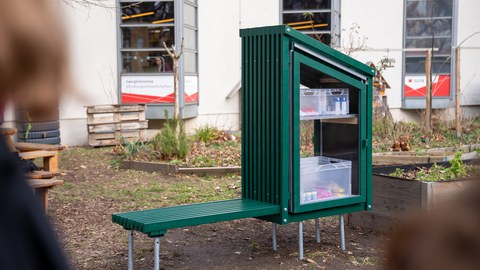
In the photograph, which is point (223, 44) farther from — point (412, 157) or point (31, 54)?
point (31, 54)

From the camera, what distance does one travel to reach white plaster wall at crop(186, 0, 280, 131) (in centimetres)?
1716

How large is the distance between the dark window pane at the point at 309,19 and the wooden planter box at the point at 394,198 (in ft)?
40.0

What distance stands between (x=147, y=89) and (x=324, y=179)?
9.77 m

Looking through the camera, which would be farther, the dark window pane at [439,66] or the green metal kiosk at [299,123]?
the dark window pane at [439,66]

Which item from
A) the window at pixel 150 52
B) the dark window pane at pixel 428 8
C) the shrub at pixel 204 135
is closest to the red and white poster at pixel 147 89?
the window at pixel 150 52

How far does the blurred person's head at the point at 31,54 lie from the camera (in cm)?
107

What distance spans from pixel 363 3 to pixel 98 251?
14264mm

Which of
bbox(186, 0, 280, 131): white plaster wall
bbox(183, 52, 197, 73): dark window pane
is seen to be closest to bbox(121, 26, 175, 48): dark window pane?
bbox(183, 52, 197, 73): dark window pane

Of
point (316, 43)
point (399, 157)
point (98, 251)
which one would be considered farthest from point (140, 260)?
point (399, 157)

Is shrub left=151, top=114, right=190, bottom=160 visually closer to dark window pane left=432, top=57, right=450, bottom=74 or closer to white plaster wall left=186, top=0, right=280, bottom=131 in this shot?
white plaster wall left=186, top=0, right=280, bottom=131

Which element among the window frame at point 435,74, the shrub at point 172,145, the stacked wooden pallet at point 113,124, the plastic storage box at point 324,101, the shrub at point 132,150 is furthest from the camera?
the window frame at point 435,74

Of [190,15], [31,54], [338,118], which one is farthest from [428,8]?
[31,54]

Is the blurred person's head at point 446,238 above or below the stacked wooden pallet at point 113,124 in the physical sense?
above

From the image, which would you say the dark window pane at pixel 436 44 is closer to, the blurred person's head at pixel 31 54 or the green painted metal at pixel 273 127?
the green painted metal at pixel 273 127
